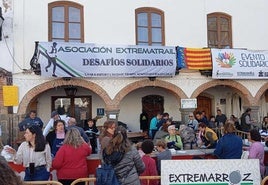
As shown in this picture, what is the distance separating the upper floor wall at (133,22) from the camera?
489 inches

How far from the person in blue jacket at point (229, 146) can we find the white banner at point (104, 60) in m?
7.10

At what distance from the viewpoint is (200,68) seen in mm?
13906

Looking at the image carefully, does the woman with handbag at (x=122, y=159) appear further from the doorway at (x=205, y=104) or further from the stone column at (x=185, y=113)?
the doorway at (x=205, y=104)

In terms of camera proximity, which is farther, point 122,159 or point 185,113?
point 185,113

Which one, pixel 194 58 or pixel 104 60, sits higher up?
pixel 194 58

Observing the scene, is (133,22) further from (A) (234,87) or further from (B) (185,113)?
(A) (234,87)

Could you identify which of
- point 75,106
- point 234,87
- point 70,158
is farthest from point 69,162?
point 234,87

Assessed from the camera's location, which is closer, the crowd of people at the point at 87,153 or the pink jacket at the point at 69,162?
the crowd of people at the point at 87,153

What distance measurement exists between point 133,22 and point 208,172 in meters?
9.96

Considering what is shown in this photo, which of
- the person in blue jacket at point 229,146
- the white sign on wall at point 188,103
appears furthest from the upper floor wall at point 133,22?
the person in blue jacket at point 229,146

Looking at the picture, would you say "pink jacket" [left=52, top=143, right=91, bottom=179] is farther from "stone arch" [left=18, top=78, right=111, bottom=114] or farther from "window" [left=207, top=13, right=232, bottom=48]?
"window" [left=207, top=13, right=232, bottom=48]

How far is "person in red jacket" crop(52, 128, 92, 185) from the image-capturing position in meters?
5.46

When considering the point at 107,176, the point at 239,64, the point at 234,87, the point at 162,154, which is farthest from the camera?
the point at 234,87

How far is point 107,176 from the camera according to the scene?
4.50 meters
